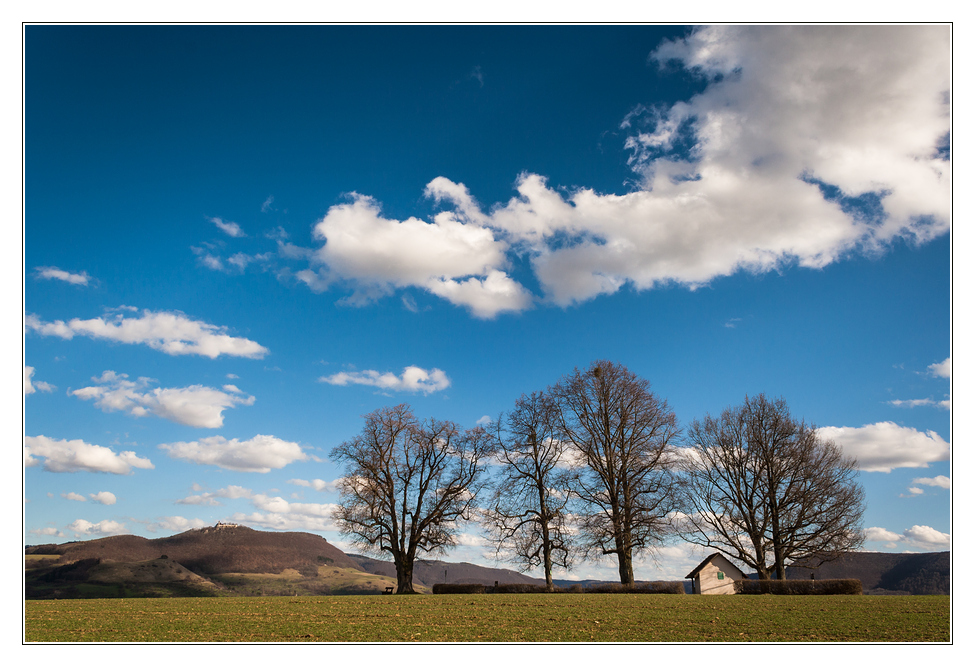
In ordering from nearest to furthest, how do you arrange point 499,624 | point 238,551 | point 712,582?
point 499,624, point 712,582, point 238,551

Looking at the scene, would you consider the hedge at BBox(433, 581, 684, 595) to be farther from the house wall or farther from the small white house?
the house wall

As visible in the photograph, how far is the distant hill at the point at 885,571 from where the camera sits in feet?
104

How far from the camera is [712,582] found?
4006 cm

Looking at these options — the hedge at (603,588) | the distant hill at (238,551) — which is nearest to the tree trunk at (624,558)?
the hedge at (603,588)

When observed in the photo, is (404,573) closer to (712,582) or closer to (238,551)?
(712,582)

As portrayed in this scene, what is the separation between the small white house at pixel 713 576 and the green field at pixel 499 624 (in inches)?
957

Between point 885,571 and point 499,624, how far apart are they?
42.1 m

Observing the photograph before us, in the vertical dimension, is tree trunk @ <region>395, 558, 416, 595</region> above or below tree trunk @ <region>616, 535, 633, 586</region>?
below

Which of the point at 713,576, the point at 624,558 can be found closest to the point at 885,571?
the point at 713,576

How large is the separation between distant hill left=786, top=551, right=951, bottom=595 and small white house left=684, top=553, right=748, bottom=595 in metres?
5.53

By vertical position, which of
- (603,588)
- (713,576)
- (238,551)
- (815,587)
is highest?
(815,587)

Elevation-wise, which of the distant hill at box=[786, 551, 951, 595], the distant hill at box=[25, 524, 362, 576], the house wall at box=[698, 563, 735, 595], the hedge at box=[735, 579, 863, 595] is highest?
the hedge at box=[735, 579, 863, 595]

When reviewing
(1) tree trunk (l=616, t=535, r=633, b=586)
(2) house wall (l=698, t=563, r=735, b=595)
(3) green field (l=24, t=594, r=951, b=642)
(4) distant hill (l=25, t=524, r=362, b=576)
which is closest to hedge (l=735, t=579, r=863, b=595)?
(1) tree trunk (l=616, t=535, r=633, b=586)

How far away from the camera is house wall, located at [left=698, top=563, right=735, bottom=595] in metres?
39.2
